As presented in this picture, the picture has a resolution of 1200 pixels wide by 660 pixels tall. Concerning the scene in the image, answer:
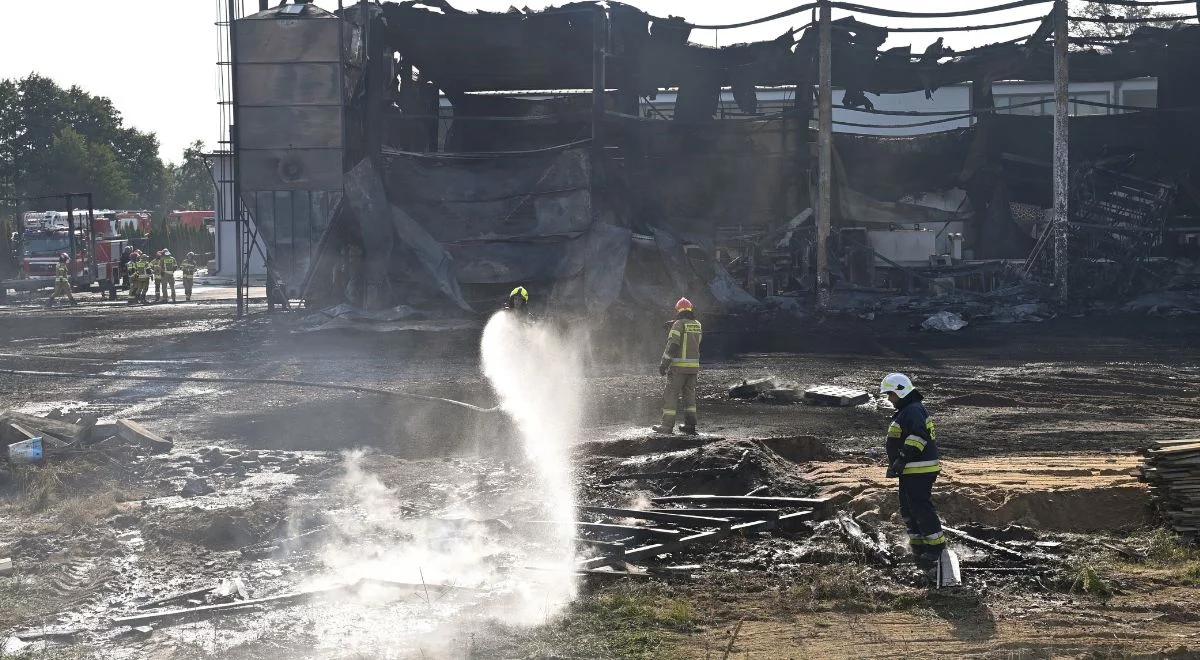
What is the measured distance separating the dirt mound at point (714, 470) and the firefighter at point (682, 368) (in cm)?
155

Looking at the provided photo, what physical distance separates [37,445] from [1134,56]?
28.7 m

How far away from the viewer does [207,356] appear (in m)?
23.3

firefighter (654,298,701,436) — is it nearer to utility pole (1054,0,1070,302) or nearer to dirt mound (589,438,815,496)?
dirt mound (589,438,815,496)

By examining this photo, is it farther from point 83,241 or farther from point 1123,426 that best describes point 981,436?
point 83,241

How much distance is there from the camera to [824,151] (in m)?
29.4

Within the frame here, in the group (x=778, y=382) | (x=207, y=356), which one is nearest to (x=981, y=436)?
(x=778, y=382)

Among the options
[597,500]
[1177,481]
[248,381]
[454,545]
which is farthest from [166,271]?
[1177,481]

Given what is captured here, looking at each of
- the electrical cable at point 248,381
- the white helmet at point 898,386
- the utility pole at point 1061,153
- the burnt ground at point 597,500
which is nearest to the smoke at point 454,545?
the burnt ground at point 597,500

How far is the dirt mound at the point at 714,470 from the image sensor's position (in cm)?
1192

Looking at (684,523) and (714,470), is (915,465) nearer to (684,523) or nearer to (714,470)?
(684,523)

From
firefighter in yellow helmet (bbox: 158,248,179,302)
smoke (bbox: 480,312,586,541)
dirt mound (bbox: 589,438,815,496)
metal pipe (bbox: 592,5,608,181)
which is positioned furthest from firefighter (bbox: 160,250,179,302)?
dirt mound (bbox: 589,438,815,496)

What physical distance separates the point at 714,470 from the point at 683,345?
295 centimetres

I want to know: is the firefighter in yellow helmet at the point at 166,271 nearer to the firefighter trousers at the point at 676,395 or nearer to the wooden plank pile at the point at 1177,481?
the firefighter trousers at the point at 676,395

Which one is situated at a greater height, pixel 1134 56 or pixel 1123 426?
pixel 1134 56
